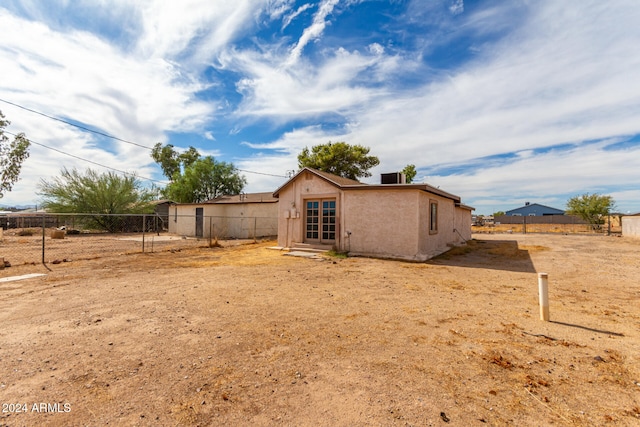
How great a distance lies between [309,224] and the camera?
1314 centimetres

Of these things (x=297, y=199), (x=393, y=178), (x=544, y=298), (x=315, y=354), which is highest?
(x=393, y=178)

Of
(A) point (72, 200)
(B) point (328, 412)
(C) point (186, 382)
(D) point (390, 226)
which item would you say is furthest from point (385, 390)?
(A) point (72, 200)

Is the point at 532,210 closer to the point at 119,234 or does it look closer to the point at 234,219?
the point at 234,219

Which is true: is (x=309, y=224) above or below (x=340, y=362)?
above

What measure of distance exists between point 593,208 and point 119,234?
4280cm

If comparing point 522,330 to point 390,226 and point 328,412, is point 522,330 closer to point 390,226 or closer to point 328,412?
point 328,412

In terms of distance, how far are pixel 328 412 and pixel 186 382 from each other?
1377 mm

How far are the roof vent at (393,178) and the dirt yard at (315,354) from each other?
7214mm

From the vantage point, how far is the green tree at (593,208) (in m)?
27.5

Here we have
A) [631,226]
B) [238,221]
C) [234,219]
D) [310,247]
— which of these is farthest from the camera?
[234,219]

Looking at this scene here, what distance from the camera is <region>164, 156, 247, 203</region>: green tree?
3575 centimetres

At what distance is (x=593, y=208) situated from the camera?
91.9ft

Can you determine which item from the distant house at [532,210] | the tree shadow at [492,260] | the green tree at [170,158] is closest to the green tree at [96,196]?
the green tree at [170,158]

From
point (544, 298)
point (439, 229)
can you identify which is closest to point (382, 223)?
point (439, 229)
